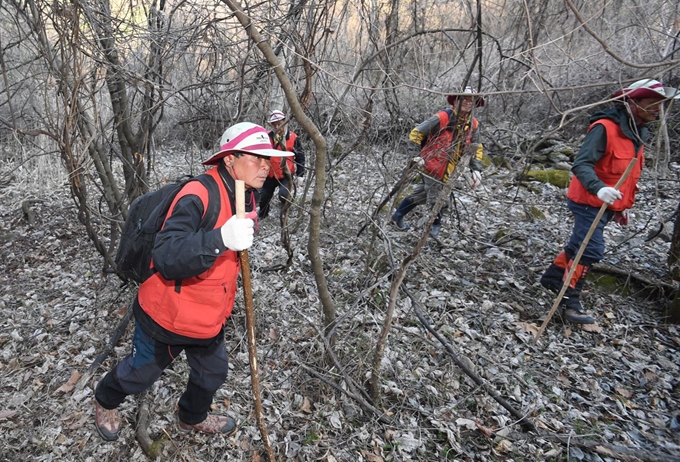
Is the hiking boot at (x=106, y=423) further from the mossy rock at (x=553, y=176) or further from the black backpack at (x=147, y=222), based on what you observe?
the mossy rock at (x=553, y=176)

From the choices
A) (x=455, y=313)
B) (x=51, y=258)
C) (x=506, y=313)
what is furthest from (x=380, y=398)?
(x=51, y=258)

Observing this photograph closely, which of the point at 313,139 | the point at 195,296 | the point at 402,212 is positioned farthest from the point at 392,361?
the point at 402,212

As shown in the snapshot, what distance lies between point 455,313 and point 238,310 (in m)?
2.25

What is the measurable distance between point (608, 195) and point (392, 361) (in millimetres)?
2335

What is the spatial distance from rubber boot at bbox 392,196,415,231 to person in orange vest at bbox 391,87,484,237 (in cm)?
4

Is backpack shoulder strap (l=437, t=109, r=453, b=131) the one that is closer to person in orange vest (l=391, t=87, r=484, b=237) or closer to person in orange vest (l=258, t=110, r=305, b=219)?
person in orange vest (l=391, t=87, r=484, b=237)

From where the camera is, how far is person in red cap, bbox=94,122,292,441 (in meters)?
1.96

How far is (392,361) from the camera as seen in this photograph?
11.5 ft

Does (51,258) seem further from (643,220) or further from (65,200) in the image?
(643,220)

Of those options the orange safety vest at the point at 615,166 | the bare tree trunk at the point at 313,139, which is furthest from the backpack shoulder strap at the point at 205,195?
the orange safety vest at the point at 615,166

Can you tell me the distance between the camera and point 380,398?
312 cm

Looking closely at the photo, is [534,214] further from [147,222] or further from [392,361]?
[147,222]

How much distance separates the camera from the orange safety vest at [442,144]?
4.52 m

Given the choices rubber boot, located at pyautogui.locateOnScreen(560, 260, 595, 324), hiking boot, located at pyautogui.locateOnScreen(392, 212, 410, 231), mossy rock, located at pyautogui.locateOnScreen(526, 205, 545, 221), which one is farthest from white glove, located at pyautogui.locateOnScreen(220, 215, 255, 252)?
mossy rock, located at pyautogui.locateOnScreen(526, 205, 545, 221)
